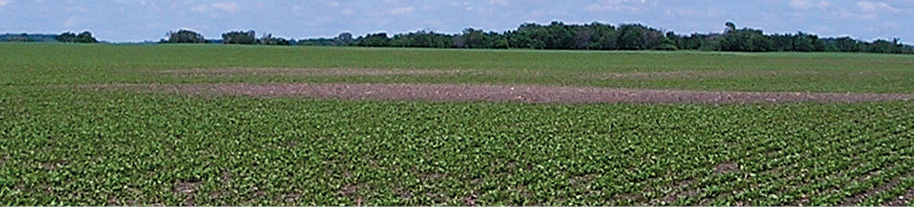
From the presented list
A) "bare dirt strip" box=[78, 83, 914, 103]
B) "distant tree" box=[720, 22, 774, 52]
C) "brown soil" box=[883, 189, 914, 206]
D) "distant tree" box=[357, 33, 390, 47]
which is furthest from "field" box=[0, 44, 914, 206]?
"distant tree" box=[357, 33, 390, 47]

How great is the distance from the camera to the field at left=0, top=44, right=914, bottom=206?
31.9 feet

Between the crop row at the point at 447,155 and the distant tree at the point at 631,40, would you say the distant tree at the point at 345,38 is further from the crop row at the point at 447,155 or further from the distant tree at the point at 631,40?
the crop row at the point at 447,155

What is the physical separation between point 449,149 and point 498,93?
12.0 metres

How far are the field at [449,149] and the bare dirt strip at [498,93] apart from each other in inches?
6.4

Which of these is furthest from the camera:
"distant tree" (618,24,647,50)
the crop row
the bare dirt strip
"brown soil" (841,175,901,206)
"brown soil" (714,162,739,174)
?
"distant tree" (618,24,647,50)

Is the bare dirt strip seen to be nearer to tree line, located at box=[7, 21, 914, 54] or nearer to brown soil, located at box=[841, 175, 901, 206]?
brown soil, located at box=[841, 175, 901, 206]

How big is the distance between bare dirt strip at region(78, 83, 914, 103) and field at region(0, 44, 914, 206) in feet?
0.54

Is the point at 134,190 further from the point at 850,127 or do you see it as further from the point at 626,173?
the point at 850,127

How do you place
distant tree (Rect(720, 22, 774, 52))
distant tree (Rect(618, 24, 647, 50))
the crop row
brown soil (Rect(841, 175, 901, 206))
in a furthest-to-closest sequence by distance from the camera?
distant tree (Rect(618, 24, 647, 50))
distant tree (Rect(720, 22, 774, 52))
the crop row
brown soil (Rect(841, 175, 901, 206))

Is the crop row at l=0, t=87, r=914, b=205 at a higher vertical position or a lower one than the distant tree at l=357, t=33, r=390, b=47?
higher

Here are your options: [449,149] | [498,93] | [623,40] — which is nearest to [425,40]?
[623,40]

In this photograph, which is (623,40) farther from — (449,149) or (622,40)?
(449,149)

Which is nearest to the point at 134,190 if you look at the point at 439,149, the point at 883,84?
the point at 439,149

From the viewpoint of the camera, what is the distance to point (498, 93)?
25.1 m
